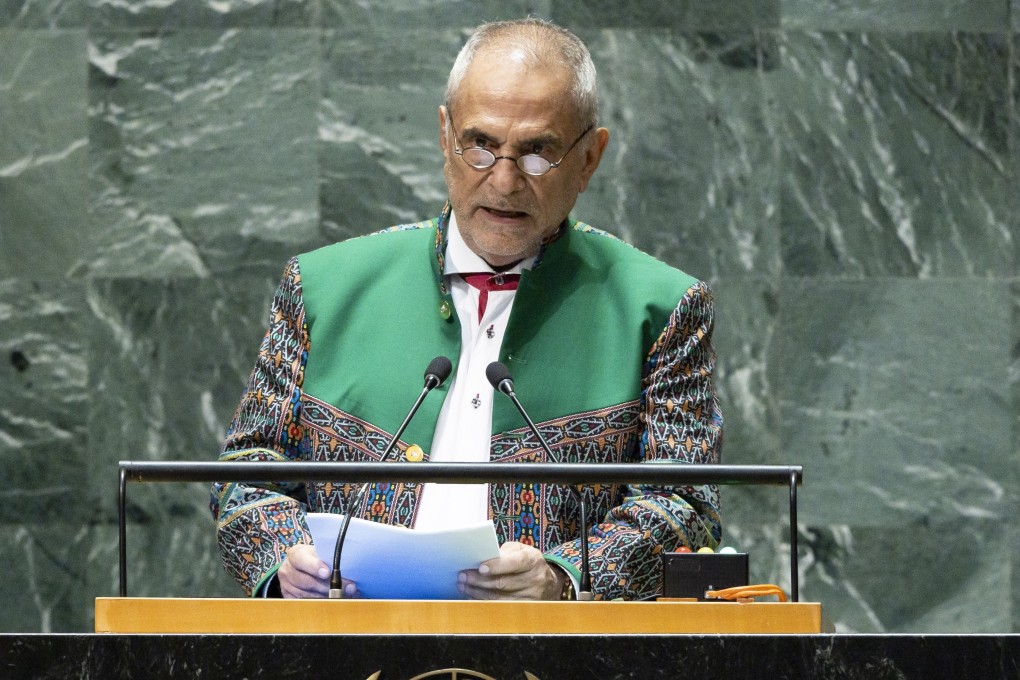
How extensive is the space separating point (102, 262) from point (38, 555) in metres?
1.03

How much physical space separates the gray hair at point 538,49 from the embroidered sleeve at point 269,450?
2.06 ft

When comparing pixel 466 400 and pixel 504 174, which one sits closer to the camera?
pixel 504 174

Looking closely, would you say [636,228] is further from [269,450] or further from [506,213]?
[269,450]

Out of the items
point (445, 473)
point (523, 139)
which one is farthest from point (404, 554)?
point (523, 139)

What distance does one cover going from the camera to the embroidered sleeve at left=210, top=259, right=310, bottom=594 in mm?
→ 3283

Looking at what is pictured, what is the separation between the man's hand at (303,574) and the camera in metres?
2.87

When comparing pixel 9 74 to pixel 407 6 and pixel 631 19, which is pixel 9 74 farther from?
pixel 631 19

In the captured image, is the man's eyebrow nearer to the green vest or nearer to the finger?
the green vest

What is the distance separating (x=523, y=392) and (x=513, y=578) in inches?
30.6
